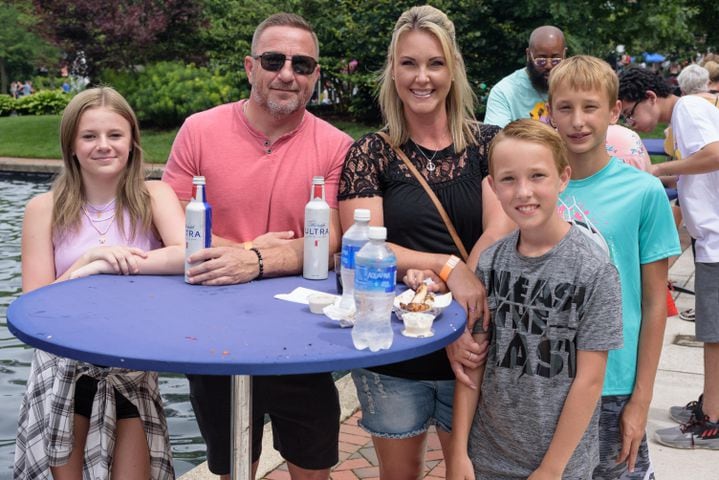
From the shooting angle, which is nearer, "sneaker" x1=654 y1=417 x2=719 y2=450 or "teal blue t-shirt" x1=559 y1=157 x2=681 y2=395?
"teal blue t-shirt" x1=559 y1=157 x2=681 y2=395

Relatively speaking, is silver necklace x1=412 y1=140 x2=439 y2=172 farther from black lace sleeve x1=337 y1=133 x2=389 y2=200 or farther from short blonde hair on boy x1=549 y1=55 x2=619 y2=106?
short blonde hair on boy x1=549 y1=55 x2=619 y2=106

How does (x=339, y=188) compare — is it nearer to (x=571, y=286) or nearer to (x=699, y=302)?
(x=571, y=286)

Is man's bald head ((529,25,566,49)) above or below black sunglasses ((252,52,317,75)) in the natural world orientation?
above

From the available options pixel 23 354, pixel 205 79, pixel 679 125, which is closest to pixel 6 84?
pixel 205 79

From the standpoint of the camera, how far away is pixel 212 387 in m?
3.12

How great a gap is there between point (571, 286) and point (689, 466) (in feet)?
7.90

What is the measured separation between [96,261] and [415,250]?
1160 mm

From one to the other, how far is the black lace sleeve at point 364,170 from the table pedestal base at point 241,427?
762mm

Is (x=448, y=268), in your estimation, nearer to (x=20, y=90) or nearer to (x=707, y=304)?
(x=707, y=304)

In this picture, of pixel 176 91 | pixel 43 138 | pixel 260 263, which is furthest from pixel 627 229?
pixel 43 138

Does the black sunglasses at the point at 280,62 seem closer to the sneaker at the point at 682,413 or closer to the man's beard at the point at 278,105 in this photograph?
the man's beard at the point at 278,105

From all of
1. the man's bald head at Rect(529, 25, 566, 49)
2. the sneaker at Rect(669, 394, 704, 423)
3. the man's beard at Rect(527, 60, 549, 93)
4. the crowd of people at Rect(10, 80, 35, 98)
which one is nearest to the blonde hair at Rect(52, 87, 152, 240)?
the man's beard at Rect(527, 60, 549, 93)

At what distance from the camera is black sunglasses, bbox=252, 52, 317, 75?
3328 millimetres

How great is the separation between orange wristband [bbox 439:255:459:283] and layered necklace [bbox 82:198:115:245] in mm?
1289
